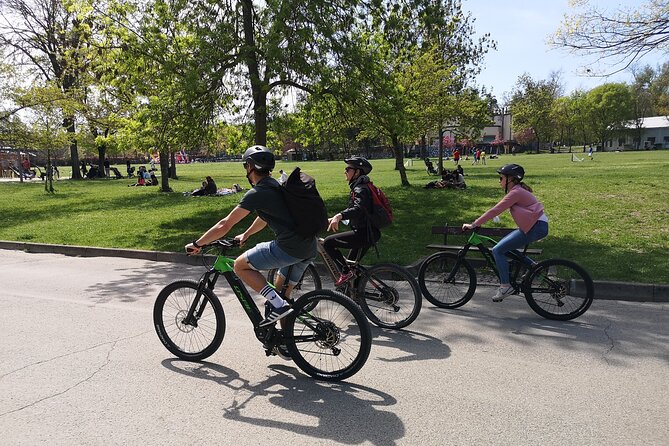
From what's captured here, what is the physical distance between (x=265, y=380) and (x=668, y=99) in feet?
340

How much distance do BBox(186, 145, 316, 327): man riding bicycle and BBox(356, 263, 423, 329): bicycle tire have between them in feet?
4.42

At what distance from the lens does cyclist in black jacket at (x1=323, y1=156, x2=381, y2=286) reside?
5.48 meters

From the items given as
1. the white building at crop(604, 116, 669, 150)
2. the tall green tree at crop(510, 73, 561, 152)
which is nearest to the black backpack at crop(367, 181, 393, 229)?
the tall green tree at crop(510, 73, 561, 152)

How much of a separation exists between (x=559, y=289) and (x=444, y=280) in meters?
1.34

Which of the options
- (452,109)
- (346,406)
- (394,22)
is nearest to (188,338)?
(346,406)

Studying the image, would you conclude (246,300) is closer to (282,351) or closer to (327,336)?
(282,351)

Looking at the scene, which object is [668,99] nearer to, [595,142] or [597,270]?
[595,142]

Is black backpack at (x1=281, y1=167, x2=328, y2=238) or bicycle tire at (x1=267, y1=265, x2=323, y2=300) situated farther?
bicycle tire at (x1=267, y1=265, x2=323, y2=300)

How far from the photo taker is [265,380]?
4203 millimetres

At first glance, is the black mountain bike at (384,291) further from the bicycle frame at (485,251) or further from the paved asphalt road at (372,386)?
the bicycle frame at (485,251)

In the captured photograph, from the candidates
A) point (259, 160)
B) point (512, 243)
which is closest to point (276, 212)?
point (259, 160)

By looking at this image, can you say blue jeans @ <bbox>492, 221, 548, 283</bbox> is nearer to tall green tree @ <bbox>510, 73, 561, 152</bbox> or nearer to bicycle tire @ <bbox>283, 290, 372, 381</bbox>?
bicycle tire @ <bbox>283, 290, 372, 381</bbox>

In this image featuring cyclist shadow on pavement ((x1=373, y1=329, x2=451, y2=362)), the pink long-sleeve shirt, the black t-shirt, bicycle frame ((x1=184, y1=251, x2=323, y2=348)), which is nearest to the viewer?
the black t-shirt

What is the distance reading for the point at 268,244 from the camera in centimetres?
420
